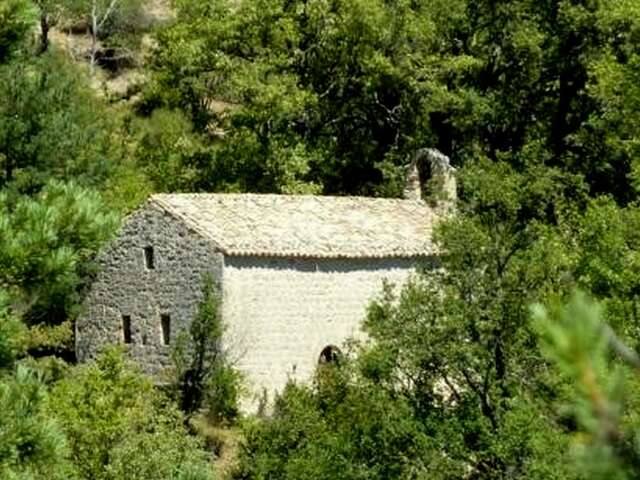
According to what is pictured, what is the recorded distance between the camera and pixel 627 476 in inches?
109

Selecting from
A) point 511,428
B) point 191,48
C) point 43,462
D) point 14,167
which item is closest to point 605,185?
point 191,48

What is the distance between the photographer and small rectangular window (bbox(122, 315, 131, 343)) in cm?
3127

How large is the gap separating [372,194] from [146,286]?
36.9 feet

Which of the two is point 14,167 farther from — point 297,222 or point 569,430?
point 569,430

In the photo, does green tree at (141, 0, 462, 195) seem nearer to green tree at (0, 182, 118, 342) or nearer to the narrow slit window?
the narrow slit window

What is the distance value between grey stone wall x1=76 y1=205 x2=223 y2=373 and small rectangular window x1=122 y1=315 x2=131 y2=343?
2.8 inches

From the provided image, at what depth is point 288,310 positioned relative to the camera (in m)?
30.1

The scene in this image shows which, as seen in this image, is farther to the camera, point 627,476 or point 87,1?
point 87,1

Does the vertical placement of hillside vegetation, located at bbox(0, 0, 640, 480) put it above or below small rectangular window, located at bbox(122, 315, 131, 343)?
above

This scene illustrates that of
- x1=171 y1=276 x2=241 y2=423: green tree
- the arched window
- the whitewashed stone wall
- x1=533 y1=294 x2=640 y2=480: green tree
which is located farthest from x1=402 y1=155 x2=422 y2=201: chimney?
x1=533 y1=294 x2=640 y2=480: green tree

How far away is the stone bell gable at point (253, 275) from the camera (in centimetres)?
2945

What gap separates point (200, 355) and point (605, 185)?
480 inches

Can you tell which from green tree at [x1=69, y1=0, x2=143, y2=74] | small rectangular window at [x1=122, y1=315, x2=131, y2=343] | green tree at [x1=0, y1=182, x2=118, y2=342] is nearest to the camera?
green tree at [x1=0, y1=182, x2=118, y2=342]

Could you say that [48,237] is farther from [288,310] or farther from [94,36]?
[94,36]
